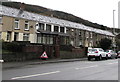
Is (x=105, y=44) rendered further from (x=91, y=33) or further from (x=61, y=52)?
→ (x=61, y=52)

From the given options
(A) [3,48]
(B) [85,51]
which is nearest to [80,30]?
(B) [85,51]

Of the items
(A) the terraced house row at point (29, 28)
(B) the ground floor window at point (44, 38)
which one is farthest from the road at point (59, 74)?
(B) the ground floor window at point (44, 38)

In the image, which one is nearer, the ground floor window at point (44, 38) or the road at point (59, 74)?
the road at point (59, 74)

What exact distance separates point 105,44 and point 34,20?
18768mm

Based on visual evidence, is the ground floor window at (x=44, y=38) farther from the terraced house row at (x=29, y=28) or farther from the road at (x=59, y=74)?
the road at (x=59, y=74)

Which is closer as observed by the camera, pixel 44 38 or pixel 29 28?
pixel 29 28

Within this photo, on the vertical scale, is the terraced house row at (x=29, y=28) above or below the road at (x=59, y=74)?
above

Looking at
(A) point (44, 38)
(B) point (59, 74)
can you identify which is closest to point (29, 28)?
(A) point (44, 38)

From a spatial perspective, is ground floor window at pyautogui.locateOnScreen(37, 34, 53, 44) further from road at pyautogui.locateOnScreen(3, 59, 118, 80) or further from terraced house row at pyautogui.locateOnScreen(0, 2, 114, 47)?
road at pyautogui.locateOnScreen(3, 59, 118, 80)

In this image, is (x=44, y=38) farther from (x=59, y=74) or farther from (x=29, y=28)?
(x=59, y=74)

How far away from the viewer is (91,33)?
54219 mm

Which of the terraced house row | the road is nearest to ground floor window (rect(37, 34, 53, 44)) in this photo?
the terraced house row

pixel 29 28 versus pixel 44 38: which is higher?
pixel 29 28

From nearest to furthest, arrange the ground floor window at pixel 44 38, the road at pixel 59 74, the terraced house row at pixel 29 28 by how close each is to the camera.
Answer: the road at pixel 59 74 < the terraced house row at pixel 29 28 < the ground floor window at pixel 44 38
